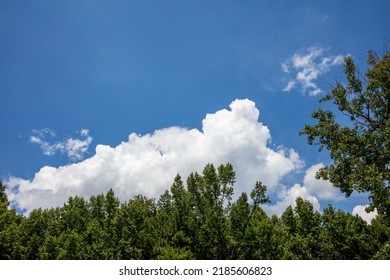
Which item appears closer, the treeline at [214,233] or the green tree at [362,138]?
the green tree at [362,138]

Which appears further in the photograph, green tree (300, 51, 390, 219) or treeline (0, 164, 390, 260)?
treeline (0, 164, 390, 260)

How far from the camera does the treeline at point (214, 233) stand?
140ft

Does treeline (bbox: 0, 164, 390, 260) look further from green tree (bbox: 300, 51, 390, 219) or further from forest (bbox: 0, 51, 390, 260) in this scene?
green tree (bbox: 300, 51, 390, 219)

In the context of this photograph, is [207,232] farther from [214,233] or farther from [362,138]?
[362,138]

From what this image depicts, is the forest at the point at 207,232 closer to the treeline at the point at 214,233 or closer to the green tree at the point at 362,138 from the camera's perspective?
the treeline at the point at 214,233

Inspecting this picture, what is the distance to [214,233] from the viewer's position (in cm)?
4384

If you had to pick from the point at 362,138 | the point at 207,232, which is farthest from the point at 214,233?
the point at 362,138

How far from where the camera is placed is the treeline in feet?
140

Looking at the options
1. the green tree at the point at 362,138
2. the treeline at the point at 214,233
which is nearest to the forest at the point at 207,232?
the treeline at the point at 214,233

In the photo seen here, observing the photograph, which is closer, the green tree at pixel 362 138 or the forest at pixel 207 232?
the green tree at pixel 362 138

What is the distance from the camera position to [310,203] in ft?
162

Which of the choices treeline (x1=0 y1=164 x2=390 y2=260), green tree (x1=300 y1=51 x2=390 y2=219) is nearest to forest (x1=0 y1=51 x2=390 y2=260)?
treeline (x1=0 y1=164 x2=390 y2=260)

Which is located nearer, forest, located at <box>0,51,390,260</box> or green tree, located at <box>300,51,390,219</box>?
green tree, located at <box>300,51,390,219</box>
